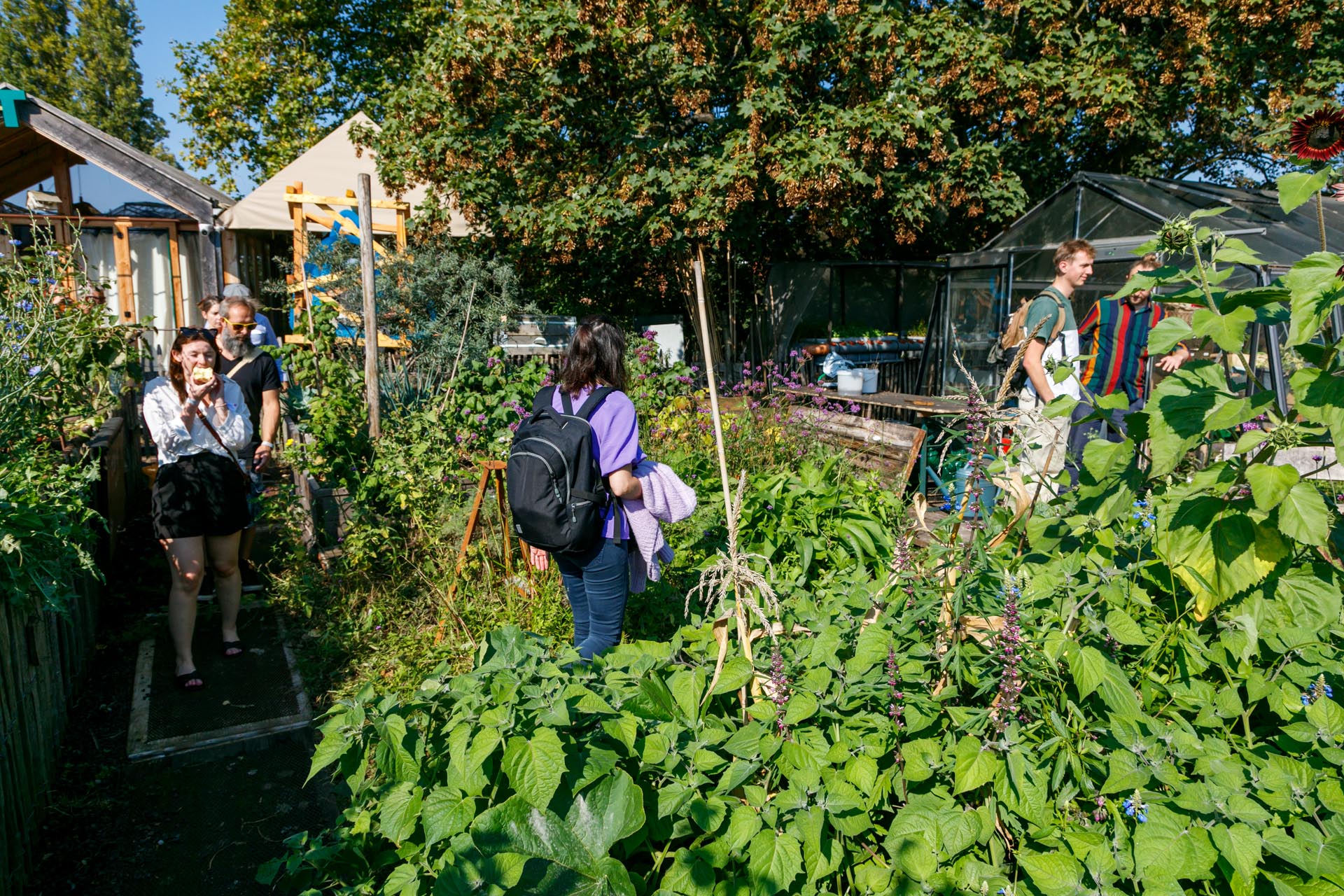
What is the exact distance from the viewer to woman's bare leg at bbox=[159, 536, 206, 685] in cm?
379

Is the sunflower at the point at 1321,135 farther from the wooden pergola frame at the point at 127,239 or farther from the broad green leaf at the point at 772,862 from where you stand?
the wooden pergola frame at the point at 127,239

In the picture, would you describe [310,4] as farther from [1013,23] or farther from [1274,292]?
[1274,292]

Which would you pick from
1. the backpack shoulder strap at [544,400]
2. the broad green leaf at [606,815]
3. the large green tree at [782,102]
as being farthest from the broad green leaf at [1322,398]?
the large green tree at [782,102]

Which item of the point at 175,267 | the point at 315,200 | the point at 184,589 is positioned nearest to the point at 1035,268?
the point at 315,200

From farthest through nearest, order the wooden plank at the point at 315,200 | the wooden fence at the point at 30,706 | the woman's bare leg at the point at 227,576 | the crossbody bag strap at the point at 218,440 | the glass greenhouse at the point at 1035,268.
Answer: the wooden plank at the point at 315,200
the glass greenhouse at the point at 1035,268
the woman's bare leg at the point at 227,576
the crossbody bag strap at the point at 218,440
the wooden fence at the point at 30,706

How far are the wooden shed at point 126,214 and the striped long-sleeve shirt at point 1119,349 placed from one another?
9.88 meters

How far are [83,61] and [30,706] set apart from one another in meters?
39.7

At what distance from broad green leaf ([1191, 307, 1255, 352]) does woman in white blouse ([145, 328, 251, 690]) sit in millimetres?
3766

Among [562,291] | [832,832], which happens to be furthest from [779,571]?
[562,291]

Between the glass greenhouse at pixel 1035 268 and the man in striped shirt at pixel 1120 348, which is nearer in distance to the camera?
the man in striped shirt at pixel 1120 348

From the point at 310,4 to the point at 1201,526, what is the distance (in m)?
21.4

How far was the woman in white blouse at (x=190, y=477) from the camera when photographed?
12.4ft

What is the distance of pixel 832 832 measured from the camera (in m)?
1.67

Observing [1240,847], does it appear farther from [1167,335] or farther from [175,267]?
[175,267]
